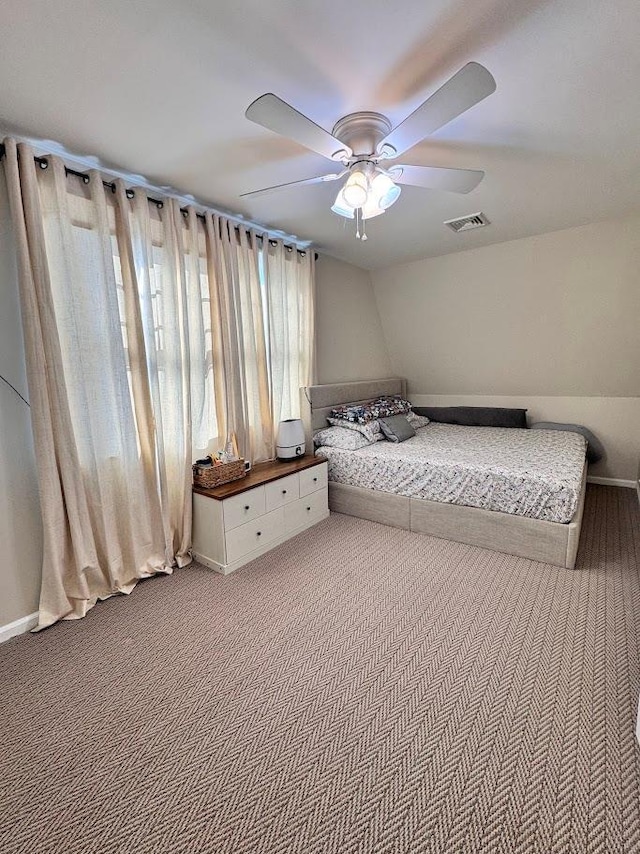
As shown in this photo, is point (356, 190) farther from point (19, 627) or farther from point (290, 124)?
point (19, 627)

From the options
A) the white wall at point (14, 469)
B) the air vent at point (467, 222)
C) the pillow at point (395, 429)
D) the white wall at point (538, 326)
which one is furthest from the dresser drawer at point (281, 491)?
the white wall at point (538, 326)

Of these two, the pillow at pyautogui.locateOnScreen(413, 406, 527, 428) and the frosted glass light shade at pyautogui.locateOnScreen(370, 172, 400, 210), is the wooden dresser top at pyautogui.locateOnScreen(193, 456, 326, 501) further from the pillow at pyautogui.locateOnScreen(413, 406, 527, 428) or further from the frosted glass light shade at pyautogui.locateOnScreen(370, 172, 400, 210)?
the pillow at pyautogui.locateOnScreen(413, 406, 527, 428)

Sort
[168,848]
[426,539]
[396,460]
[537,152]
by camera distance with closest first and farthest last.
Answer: [168,848]
[537,152]
[426,539]
[396,460]

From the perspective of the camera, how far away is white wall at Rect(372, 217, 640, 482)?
10.9 feet

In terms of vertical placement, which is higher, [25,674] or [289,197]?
[289,197]

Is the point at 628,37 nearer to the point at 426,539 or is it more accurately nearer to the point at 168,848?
the point at 426,539

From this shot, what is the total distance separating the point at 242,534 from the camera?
8.57 feet

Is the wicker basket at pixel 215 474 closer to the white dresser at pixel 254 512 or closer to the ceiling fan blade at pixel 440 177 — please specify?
the white dresser at pixel 254 512

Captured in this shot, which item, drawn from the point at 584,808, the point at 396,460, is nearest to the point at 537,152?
the point at 396,460

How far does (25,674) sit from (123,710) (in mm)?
590

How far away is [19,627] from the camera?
1981 mm

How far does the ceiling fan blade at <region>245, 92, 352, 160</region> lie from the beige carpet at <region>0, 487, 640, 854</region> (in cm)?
226

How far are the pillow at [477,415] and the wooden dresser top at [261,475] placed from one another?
2100 mm

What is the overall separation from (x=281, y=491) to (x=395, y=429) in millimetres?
1353
